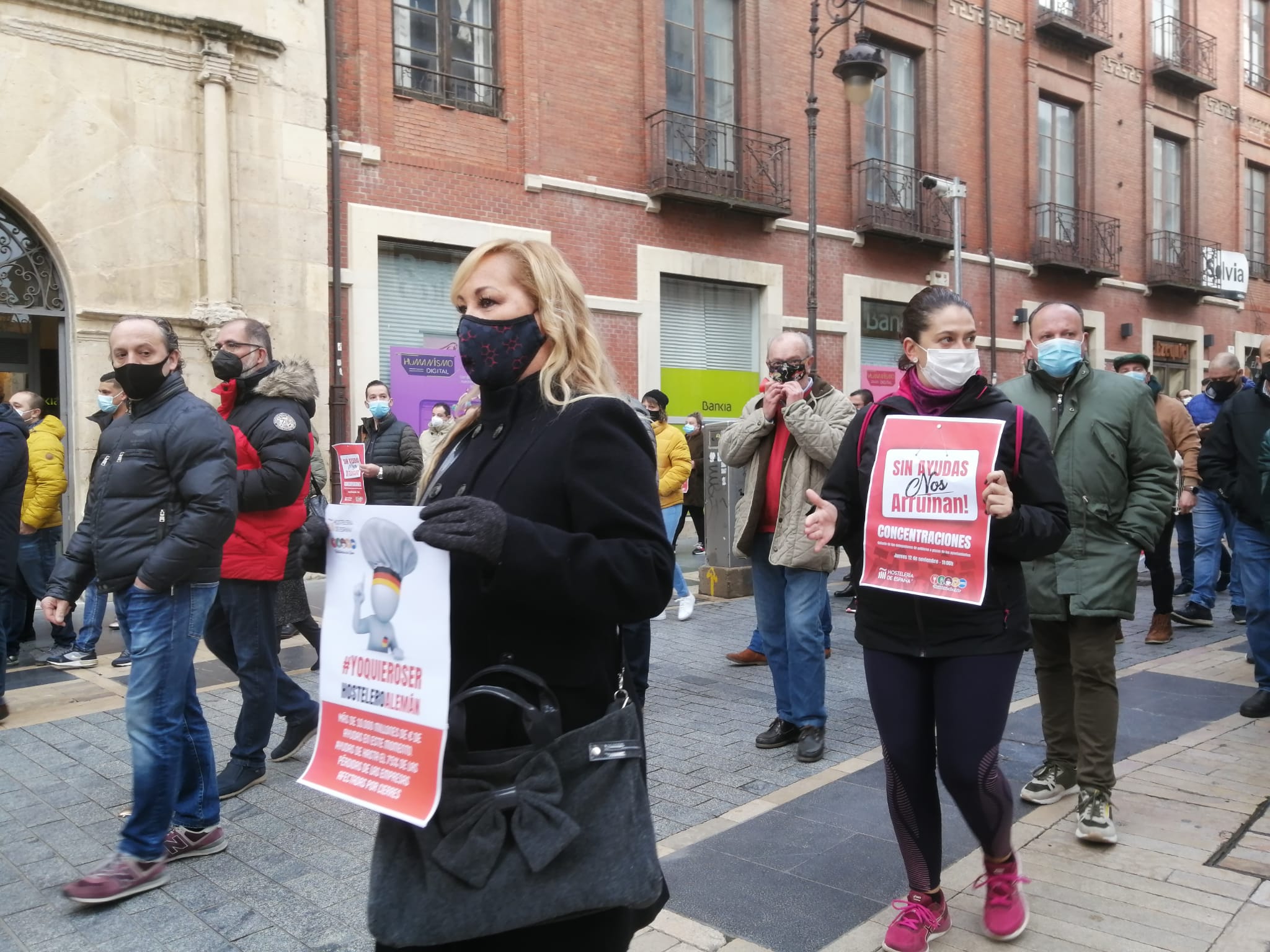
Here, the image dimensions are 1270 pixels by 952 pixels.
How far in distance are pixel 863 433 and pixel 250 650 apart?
298 cm

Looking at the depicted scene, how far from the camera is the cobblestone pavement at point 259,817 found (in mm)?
3494

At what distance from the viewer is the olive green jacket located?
4129 mm

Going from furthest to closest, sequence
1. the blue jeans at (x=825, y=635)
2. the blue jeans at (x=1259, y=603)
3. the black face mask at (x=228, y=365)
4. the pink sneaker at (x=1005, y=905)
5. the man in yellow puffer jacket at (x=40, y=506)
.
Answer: the man in yellow puffer jacket at (x=40, y=506) → the blue jeans at (x=825, y=635) → the blue jeans at (x=1259, y=603) → the black face mask at (x=228, y=365) → the pink sneaker at (x=1005, y=905)

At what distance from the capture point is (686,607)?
9.23 m

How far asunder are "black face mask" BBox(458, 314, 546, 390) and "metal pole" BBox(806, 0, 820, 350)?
13.0 meters

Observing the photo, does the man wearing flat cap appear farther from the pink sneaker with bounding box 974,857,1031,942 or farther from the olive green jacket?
the pink sneaker with bounding box 974,857,1031,942

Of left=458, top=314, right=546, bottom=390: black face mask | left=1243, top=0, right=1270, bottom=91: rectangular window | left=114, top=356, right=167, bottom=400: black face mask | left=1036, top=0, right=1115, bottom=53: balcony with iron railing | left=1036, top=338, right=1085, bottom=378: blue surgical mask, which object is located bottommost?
left=458, top=314, right=546, bottom=390: black face mask

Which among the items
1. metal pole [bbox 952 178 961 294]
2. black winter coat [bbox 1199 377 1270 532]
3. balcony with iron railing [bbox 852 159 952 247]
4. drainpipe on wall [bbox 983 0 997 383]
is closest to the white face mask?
black winter coat [bbox 1199 377 1270 532]

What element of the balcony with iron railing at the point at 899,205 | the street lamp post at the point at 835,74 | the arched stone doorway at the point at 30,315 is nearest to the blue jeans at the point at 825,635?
the arched stone doorway at the point at 30,315

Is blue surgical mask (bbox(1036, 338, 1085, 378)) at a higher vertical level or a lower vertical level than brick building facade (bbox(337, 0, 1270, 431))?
lower

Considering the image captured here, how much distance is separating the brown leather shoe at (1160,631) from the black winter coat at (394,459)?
237 inches

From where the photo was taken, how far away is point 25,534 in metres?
8.05

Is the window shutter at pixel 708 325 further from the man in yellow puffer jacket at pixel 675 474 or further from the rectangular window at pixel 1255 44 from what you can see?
the rectangular window at pixel 1255 44

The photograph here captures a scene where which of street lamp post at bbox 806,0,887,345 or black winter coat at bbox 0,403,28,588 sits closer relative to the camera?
black winter coat at bbox 0,403,28,588
